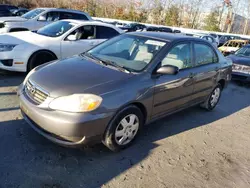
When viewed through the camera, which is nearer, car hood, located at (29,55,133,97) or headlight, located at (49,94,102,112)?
headlight, located at (49,94,102,112)

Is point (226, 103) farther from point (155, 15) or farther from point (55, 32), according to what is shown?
point (155, 15)

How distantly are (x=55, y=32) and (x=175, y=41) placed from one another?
3.73 meters

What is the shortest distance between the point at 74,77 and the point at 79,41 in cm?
352

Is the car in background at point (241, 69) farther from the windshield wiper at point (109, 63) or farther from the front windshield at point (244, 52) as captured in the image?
the windshield wiper at point (109, 63)

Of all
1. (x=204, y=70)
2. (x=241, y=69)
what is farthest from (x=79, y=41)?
(x=241, y=69)

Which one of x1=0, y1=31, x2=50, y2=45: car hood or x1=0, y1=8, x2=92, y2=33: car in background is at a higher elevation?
x1=0, y1=8, x2=92, y2=33: car in background

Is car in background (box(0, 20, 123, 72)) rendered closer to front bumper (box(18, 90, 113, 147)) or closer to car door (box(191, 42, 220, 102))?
front bumper (box(18, 90, 113, 147))

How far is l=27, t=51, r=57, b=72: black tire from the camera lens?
5.94 metres

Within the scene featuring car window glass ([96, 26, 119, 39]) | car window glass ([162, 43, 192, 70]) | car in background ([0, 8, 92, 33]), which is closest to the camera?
car window glass ([162, 43, 192, 70])

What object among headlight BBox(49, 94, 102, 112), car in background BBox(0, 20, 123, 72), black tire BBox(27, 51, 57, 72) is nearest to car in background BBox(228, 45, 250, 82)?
car in background BBox(0, 20, 123, 72)

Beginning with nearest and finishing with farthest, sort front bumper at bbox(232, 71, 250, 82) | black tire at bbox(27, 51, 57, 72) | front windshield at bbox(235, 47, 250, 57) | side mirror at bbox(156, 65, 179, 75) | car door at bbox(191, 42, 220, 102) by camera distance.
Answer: side mirror at bbox(156, 65, 179, 75) → car door at bbox(191, 42, 220, 102) → black tire at bbox(27, 51, 57, 72) → front bumper at bbox(232, 71, 250, 82) → front windshield at bbox(235, 47, 250, 57)

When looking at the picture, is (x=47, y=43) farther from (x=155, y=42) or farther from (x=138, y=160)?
(x=138, y=160)

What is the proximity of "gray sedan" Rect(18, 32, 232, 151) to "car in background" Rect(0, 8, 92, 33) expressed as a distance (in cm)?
586

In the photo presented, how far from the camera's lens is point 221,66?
5.22 m
